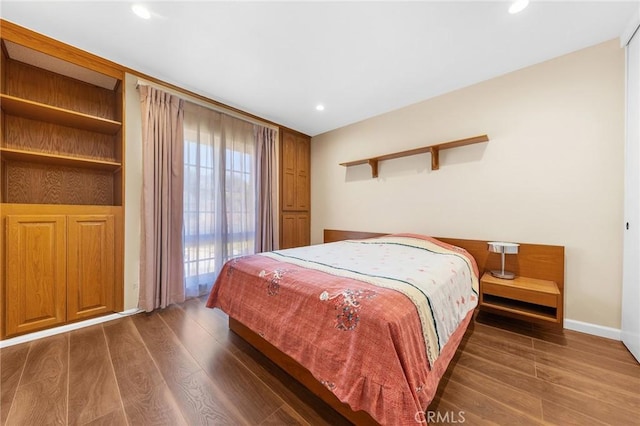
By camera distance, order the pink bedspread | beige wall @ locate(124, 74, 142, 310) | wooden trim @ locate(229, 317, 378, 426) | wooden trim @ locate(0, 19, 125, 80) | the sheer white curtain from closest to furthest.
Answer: the pink bedspread → wooden trim @ locate(229, 317, 378, 426) → wooden trim @ locate(0, 19, 125, 80) → beige wall @ locate(124, 74, 142, 310) → the sheer white curtain

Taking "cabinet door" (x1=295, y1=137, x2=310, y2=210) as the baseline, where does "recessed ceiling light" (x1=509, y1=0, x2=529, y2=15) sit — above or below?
above

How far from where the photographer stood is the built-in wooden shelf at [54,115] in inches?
73.7

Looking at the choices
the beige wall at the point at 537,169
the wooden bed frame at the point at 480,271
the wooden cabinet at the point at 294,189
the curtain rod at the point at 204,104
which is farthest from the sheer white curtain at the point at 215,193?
the beige wall at the point at 537,169

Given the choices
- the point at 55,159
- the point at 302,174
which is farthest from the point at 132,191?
the point at 302,174

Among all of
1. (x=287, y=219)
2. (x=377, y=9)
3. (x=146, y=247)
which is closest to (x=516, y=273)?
(x=377, y=9)

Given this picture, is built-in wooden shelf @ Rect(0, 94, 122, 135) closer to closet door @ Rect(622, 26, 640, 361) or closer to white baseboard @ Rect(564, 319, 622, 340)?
Answer: closet door @ Rect(622, 26, 640, 361)

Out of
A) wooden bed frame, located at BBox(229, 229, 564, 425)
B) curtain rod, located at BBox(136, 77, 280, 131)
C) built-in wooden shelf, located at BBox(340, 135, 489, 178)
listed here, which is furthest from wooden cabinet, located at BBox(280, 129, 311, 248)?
wooden bed frame, located at BBox(229, 229, 564, 425)

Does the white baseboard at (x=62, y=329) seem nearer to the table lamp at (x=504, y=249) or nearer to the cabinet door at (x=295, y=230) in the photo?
the cabinet door at (x=295, y=230)

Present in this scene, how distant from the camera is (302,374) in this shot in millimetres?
1399

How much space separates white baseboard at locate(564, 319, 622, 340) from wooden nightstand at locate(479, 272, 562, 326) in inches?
9.9

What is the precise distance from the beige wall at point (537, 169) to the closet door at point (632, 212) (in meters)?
0.09

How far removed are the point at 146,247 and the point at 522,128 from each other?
398 centimetres

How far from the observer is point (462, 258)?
7.09 feet

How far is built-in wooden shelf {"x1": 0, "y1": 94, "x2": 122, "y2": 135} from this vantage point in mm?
1871
